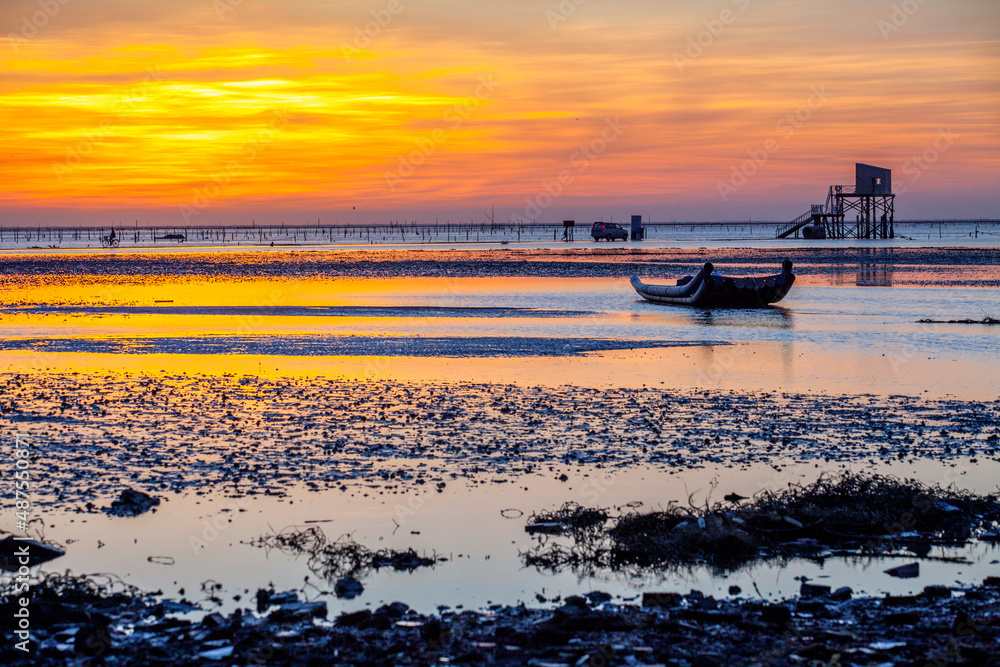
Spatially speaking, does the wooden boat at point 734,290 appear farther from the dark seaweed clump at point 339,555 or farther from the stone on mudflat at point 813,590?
the stone on mudflat at point 813,590

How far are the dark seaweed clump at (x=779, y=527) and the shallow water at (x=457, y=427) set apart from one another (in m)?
0.34

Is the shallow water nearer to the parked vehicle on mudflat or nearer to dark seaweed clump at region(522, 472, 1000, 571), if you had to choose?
dark seaweed clump at region(522, 472, 1000, 571)

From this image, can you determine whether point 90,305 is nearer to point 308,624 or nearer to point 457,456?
point 457,456

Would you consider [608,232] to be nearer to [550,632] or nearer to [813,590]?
[813,590]

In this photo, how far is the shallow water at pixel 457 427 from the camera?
29.0ft

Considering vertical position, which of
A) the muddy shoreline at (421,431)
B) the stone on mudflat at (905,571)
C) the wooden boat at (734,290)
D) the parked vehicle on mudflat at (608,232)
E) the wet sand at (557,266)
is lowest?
the stone on mudflat at (905,571)

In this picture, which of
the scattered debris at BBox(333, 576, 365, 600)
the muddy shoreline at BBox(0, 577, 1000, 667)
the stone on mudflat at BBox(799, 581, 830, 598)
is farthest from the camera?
the scattered debris at BBox(333, 576, 365, 600)

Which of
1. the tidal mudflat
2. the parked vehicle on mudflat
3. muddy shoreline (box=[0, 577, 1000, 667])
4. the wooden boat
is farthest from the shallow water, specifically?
the parked vehicle on mudflat

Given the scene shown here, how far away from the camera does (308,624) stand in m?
7.25

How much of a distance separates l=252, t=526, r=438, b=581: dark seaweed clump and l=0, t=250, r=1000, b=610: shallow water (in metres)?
0.16

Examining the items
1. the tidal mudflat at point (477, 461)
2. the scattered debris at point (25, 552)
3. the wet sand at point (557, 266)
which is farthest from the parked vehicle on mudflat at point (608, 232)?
the scattered debris at point (25, 552)

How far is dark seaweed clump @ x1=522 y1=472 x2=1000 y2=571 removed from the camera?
884cm

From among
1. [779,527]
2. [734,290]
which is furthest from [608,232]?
[779,527]

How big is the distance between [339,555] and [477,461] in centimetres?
346
